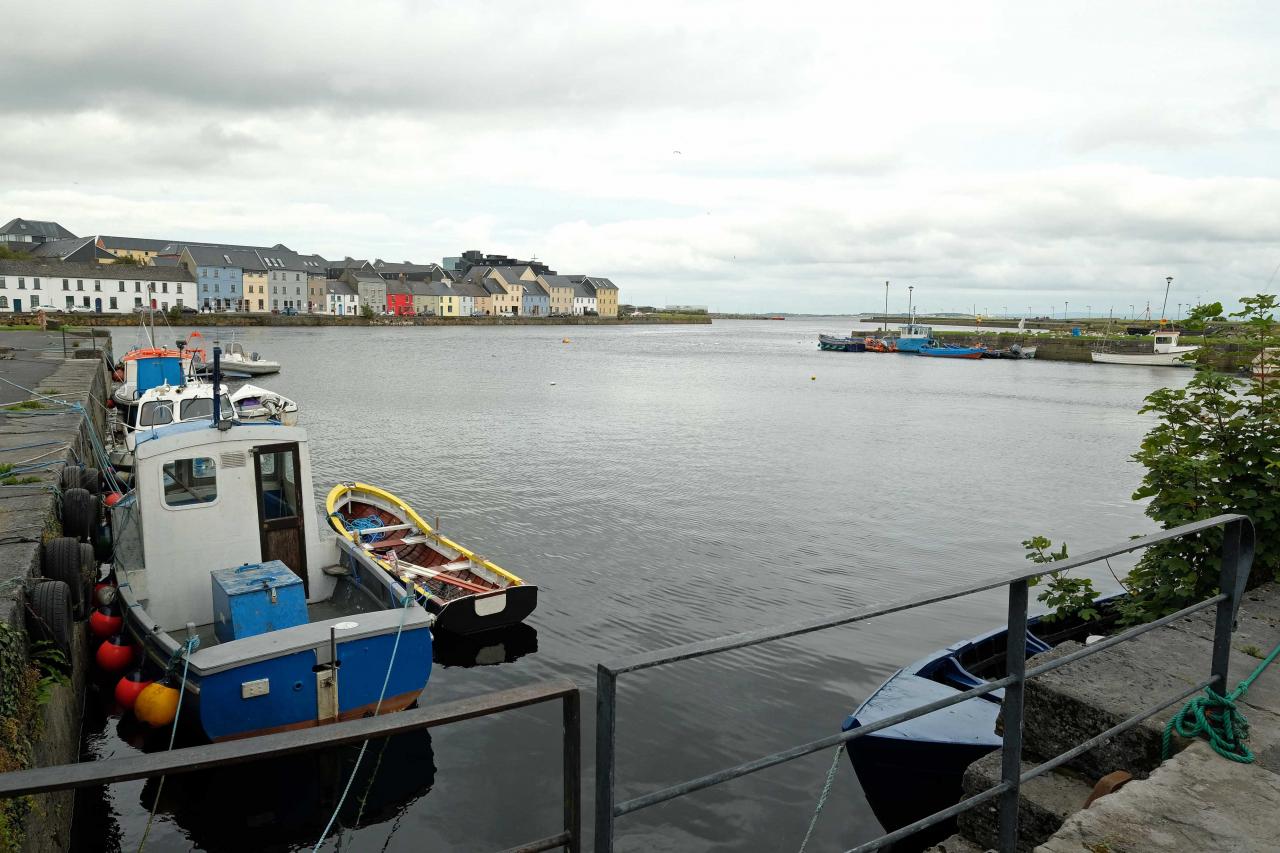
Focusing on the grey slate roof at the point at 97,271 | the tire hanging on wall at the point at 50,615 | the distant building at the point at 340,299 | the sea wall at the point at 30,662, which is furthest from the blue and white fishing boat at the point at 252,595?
the distant building at the point at 340,299

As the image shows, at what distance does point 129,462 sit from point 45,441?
9.76 metres

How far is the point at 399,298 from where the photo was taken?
160500 millimetres

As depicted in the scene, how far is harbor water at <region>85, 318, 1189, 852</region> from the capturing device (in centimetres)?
956

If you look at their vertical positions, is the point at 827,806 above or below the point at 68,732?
below

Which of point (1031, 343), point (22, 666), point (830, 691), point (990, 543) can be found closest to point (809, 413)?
point (990, 543)

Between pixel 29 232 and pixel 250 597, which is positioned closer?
pixel 250 597

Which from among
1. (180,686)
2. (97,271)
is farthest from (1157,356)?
(97,271)

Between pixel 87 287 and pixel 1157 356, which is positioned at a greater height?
pixel 87 287

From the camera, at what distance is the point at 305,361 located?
72812 millimetres

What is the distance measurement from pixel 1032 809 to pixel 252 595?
8694 millimetres

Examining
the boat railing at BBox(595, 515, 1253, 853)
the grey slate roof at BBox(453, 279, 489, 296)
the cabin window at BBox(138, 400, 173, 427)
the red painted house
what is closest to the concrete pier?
the boat railing at BBox(595, 515, 1253, 853)

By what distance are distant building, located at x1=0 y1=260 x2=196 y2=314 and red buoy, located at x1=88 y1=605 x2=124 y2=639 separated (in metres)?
111

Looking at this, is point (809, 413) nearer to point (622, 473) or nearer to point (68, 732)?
point (622, 473)

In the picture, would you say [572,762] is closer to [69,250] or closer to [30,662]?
[30,662]
